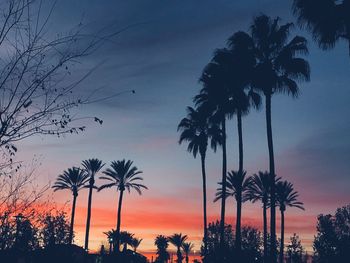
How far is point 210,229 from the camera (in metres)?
104

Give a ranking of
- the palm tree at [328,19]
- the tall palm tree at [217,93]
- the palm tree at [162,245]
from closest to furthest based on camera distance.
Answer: the palm tree at [328,19], the tall palm tree at [217,93], the palm tree at [162,245]

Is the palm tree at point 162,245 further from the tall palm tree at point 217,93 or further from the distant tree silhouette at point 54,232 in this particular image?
the tall palm tree at point 217,93

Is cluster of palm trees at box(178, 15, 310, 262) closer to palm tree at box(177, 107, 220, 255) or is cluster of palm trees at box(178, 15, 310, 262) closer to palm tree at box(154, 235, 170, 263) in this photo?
palm tree at box(177, 107, 220, 255)

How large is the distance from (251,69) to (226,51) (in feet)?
11.4

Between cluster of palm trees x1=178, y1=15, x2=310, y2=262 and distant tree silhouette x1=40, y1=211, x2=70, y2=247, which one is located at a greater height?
cluster of palm trees x1=178, y1=15, x2=310, y2=262

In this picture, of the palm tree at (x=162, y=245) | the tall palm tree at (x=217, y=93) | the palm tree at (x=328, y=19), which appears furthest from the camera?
the palm tree at (x=162, y=245)

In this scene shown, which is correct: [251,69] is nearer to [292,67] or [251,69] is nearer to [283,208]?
[292,67]

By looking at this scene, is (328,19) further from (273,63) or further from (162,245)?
(162,245)

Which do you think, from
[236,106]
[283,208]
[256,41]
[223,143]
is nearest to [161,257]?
[283,208]

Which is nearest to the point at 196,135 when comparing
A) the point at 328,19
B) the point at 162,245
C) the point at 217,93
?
the point at 217,93

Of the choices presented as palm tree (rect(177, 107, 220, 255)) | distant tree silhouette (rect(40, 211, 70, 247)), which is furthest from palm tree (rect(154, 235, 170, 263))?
palm tree (rect(177, 107, 220, 255))

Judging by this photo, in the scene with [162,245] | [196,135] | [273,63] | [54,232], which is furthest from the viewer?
[162,245]

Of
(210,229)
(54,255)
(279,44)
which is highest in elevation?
(279,44)

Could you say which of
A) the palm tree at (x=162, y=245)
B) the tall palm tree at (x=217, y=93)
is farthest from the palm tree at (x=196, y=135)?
the palm tree at (x=162, y=245)
